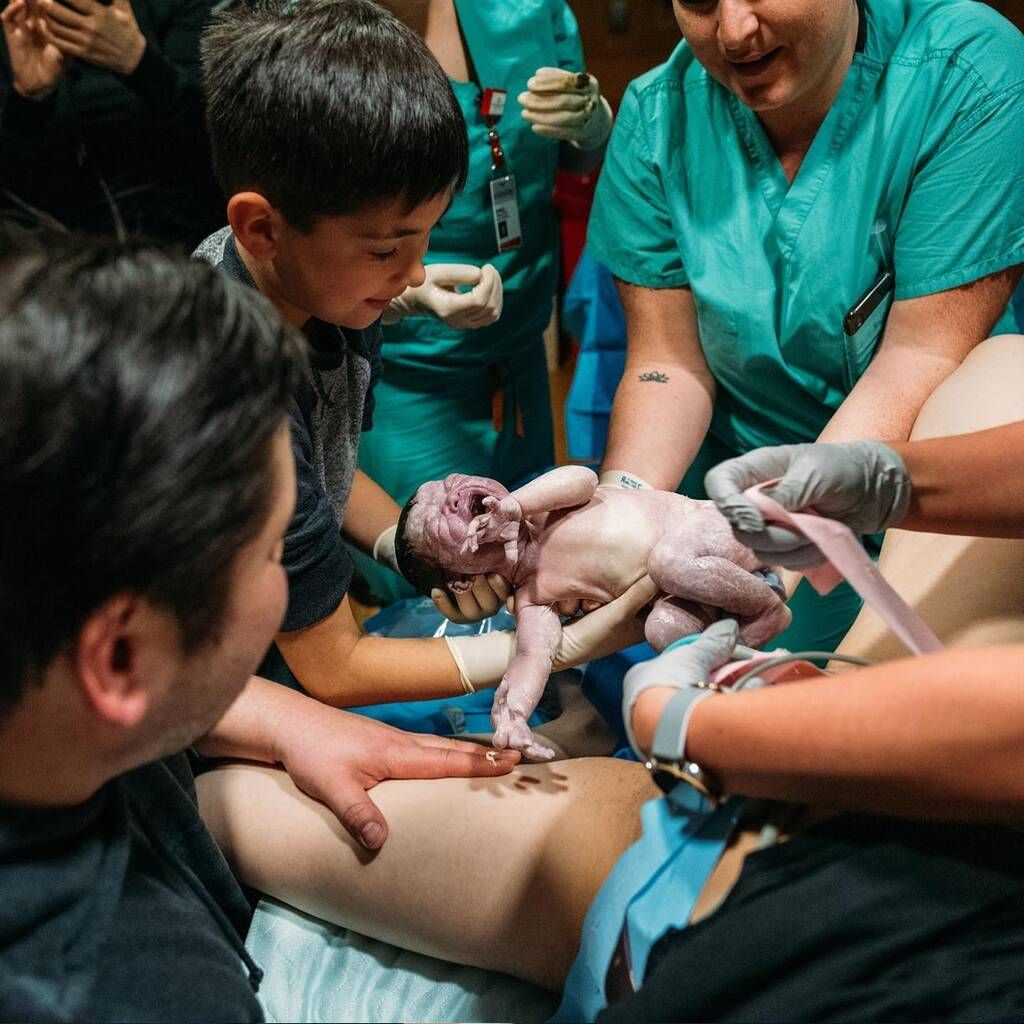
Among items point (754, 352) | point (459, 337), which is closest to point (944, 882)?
point (754, 352)

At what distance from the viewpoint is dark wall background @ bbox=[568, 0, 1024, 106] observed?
3.11 metres

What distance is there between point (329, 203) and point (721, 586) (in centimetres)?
61

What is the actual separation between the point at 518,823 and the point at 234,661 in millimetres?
466

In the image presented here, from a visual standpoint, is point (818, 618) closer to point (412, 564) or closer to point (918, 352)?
point (918, 352)

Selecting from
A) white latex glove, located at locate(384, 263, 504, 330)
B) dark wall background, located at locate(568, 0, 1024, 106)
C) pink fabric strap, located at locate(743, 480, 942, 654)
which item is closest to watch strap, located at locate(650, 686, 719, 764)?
pink fabric strap, located at locate(743, 480, 942, 654)

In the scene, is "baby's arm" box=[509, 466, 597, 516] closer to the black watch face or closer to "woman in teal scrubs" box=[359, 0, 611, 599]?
the black watch face

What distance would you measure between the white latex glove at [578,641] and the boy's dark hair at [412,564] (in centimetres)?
8

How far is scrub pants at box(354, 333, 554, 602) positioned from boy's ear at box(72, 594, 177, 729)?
1.48 m

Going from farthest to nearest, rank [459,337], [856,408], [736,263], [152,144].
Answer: [459,337] < [152,144] < [736,263] < [856,408]

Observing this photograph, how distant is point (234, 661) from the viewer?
84 cm

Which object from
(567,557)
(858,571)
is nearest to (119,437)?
(858,571)

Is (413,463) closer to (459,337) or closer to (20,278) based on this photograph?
(459,337)

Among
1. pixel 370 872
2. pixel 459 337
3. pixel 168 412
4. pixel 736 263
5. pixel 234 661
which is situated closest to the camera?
pixel 168 412

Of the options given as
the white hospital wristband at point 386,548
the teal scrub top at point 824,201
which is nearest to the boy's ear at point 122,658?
the white hospital wristband at point 386,548
